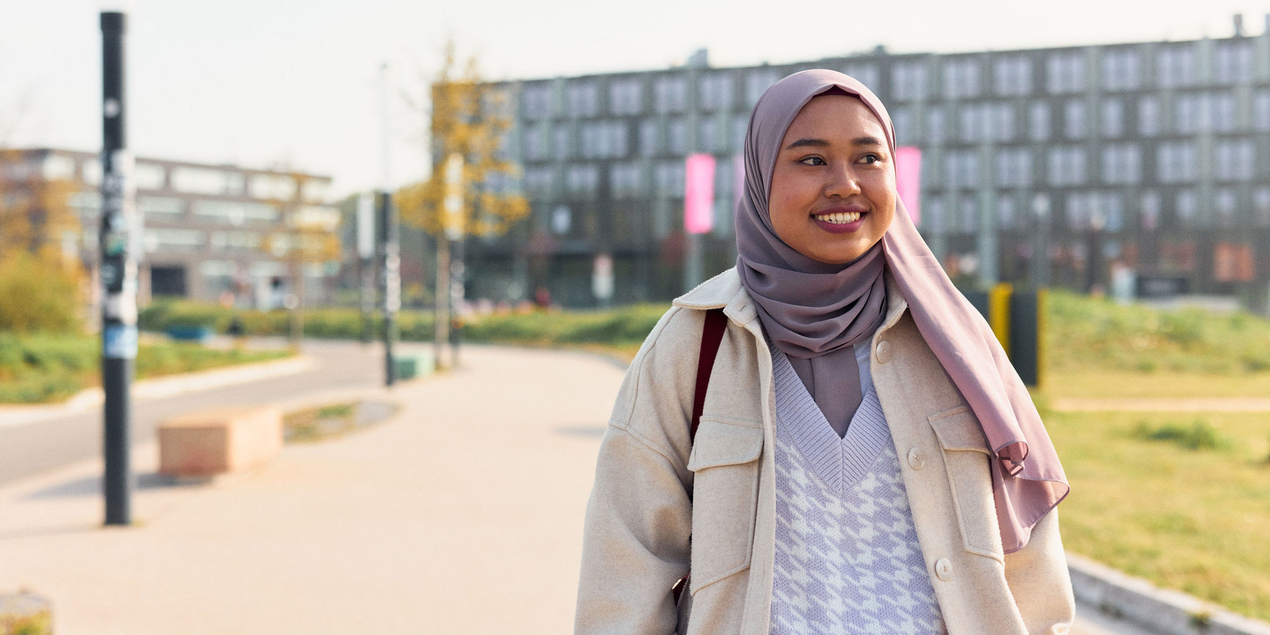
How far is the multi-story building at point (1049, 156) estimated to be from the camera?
61.8 m

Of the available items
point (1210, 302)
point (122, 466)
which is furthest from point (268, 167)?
point (1210, 302)

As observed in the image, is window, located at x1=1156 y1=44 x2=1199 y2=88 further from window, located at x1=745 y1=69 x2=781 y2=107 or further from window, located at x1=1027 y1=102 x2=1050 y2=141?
window, located at x1=745 y1=69 x2=781 y2=107

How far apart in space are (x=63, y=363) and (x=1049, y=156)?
58194 mm

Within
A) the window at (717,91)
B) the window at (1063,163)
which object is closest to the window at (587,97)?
the window at (717,91)

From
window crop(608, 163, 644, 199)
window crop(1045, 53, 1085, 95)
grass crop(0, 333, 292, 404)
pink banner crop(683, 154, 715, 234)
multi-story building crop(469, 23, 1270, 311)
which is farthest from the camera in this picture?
window crop(608, 163, 644, 199)

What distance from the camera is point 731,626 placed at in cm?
185

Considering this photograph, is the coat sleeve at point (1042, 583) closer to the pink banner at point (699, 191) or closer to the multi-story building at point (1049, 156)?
the pink banner at point (699, 191)

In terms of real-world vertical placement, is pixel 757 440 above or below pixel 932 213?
below

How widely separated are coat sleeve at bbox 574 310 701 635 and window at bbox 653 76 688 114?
2592 inches

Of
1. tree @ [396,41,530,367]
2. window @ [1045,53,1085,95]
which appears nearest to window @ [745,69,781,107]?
window @ [1045,53,1085,95]

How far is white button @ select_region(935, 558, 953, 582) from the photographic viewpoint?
1.81 metres

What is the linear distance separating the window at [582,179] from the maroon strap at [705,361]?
66.8 metres

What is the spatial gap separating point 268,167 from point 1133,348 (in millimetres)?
29566

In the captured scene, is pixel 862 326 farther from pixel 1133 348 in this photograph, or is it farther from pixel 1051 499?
pixel 1133 348
